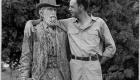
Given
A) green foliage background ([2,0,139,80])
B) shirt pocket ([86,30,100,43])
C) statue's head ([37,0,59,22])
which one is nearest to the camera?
shirt pocket ([86,30,100,43])

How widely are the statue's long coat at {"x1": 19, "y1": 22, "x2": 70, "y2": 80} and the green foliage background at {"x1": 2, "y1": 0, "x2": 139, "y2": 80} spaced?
3668mm

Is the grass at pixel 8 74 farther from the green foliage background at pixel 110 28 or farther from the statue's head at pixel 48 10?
the statue's head at pixel 48 10

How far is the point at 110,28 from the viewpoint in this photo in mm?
9344

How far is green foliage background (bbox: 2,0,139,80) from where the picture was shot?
29.3ft

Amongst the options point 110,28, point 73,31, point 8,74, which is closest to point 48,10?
point 73,31

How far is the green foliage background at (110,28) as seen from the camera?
352 inches

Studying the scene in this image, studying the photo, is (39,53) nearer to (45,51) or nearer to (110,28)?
(45,51)

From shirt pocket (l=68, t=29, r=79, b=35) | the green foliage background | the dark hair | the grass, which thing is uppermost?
the dark hair

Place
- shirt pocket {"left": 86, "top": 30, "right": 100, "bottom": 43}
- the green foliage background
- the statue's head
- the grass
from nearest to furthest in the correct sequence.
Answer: shirt pocket {"left": 86, "top": 30, "right": 100, "bottom": 43}, the statue's head, the green foliage background, the grass

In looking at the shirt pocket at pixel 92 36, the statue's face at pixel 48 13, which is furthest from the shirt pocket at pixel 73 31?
the statue's face at pixel 48 13

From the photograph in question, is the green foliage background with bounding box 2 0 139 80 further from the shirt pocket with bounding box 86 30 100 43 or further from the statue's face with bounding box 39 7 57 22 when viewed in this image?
the shirt pocket with bounding box 86 30 100 43

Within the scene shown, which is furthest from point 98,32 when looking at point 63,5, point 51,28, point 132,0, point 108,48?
point 132,0

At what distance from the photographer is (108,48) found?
5176 mm

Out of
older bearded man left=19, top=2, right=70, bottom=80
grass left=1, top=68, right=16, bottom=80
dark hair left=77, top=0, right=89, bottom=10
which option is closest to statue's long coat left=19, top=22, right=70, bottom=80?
older bearded man left=19, top=2, right=70, bottom=80
